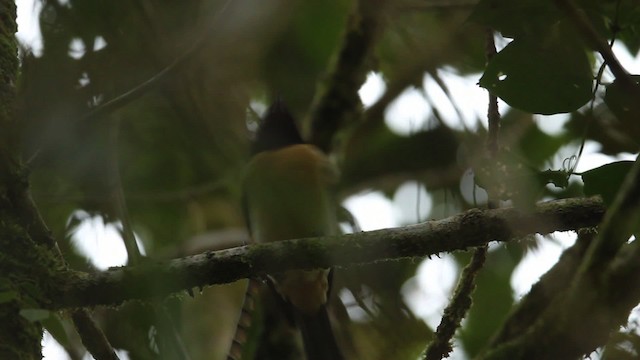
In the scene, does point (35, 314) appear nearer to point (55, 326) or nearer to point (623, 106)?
point (55, 326)

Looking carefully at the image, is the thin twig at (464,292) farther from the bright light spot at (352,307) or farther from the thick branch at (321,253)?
the bright light spot at (352,307)

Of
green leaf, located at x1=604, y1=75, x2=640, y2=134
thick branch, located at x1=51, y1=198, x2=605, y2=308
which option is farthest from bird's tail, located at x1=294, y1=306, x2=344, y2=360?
green leaf, located at x1=604, y1=75, x2=640, y2=134

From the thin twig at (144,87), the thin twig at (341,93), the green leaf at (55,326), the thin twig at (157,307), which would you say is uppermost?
the thin twig at (341,93)

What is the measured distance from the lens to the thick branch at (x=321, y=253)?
6.44 feet

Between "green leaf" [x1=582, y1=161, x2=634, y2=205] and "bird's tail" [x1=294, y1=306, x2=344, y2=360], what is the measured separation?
1.51 meters

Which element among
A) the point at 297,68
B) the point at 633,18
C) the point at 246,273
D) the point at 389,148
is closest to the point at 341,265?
the point at 246,273

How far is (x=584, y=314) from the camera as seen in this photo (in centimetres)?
121

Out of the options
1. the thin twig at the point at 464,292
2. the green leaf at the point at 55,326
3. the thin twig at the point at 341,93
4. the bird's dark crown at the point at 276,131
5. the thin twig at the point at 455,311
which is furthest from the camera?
the thin twig at the point at 341,93

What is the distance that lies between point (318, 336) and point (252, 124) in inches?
48.7

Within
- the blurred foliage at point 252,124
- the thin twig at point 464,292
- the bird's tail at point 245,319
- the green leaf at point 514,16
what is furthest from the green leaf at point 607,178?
the bird's tail at point 245,319

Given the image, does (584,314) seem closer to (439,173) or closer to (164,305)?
(164,305)

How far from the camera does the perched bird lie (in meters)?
3.22

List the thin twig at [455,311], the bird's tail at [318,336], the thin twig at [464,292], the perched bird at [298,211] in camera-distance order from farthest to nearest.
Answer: the perched bird at [298,211] → the bird's tail at [318,336] → the thin twig at [455,311] → the thin twig at [464,292]

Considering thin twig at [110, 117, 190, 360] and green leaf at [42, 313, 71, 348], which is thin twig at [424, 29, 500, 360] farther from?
green leaf at [42, 313, 71, 348]
